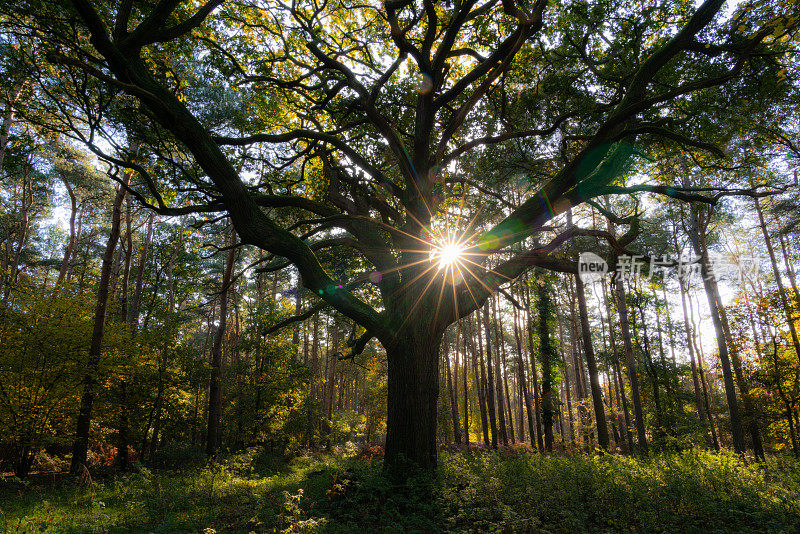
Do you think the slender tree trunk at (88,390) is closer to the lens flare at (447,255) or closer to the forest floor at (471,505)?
the forest floor at (471,505)

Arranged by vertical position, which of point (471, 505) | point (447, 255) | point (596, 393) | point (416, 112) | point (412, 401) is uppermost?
point (416, 112)

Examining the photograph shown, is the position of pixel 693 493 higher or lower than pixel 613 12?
lower

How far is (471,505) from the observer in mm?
5523

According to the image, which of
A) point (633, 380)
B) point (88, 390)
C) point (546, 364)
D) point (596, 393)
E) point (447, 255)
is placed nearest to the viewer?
point (447, 255)

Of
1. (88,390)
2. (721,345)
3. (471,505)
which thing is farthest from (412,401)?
(721,345)

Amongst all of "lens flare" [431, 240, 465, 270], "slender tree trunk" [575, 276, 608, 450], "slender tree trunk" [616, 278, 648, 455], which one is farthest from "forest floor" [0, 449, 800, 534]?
"slender tree trunk" [616, 278, 648, 455]

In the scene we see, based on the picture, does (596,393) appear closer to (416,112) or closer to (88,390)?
(416,112)

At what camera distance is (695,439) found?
15.5 metres

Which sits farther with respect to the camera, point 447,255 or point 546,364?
point 546,364

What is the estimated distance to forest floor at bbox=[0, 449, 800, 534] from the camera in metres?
4.71

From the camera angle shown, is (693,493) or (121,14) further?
(693,493)

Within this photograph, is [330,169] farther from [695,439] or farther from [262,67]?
[695,439]

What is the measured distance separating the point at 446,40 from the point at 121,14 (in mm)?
4140

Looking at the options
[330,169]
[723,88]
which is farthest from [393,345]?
[723,88]
